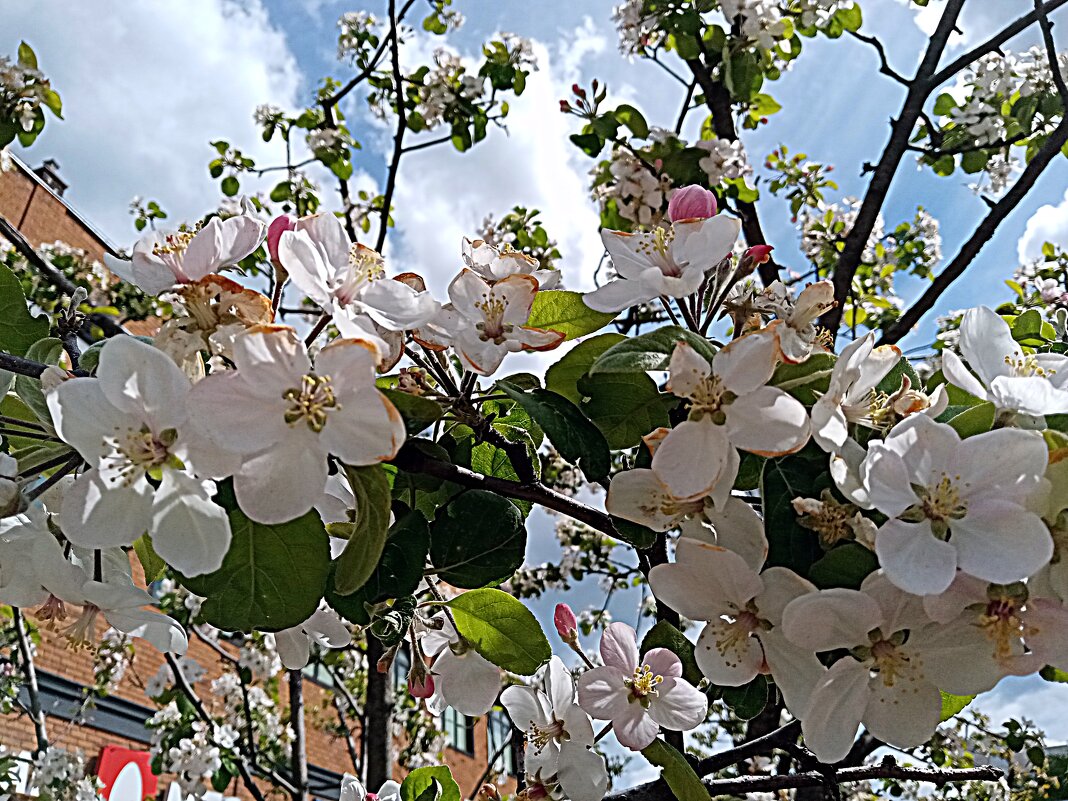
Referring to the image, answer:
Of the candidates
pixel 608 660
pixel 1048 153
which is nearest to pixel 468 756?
pixel 1048 153

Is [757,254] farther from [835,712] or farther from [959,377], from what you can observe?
[835,712]

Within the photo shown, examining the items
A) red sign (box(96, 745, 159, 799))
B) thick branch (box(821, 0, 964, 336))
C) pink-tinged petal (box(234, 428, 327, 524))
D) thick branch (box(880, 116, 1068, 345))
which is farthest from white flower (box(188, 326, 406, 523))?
red sign (box(96, 745, 159, 799))

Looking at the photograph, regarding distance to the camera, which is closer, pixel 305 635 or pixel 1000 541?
pixel 1000 541

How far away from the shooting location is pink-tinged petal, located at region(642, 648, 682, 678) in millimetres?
756

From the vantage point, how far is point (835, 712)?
536 millimetres

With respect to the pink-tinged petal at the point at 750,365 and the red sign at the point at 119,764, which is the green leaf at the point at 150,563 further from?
the red sign at the point at 119,764

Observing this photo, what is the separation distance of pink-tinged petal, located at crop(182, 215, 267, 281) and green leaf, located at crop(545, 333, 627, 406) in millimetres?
258

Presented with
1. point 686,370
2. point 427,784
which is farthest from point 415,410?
point 427,784

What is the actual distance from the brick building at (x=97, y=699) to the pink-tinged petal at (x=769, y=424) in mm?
4547

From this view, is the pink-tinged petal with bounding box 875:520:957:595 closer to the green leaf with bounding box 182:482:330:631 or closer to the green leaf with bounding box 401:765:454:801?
the green leaf with bounding box 182:482:330:631

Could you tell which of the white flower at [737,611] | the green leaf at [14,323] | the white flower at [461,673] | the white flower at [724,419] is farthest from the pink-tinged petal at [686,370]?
the green leaf at [14,323]

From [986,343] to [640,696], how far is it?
1.46 ft

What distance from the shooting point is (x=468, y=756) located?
13.4 metres

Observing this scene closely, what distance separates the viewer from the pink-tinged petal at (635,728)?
765mm
